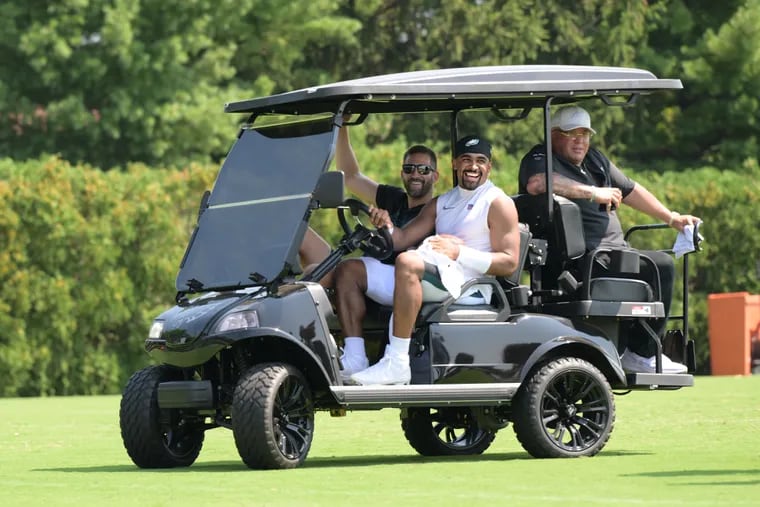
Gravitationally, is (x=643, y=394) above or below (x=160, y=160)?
below

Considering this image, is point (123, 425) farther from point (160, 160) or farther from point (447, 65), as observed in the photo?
point (447, 65)

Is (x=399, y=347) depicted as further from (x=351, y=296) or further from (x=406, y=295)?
(x=351, y=296)

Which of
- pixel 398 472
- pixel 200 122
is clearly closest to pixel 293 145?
pixel 398 472

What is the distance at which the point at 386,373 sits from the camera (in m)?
11.0

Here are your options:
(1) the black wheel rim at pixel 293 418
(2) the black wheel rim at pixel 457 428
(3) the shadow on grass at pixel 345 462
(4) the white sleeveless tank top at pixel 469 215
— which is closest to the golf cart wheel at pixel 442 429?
(2) the black wheel rim at pixel 457 428

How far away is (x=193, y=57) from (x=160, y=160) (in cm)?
223

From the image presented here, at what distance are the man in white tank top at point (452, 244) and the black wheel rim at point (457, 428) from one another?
1.37 m

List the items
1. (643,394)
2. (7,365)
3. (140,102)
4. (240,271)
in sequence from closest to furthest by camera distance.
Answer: (240,271)
(643,394)
(7,365)
(140,102)

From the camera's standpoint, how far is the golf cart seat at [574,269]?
1184cm

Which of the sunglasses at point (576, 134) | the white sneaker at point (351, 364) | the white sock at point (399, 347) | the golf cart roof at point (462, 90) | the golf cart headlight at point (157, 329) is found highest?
the golf cart roof at point (462, 90)

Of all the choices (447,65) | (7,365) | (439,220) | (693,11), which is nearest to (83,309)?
(7,365)

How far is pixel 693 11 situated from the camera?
122 feet

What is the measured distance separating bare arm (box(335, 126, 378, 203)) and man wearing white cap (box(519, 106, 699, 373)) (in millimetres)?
1019

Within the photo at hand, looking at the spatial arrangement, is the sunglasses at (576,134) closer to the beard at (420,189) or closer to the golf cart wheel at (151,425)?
the beard at (420,189)
